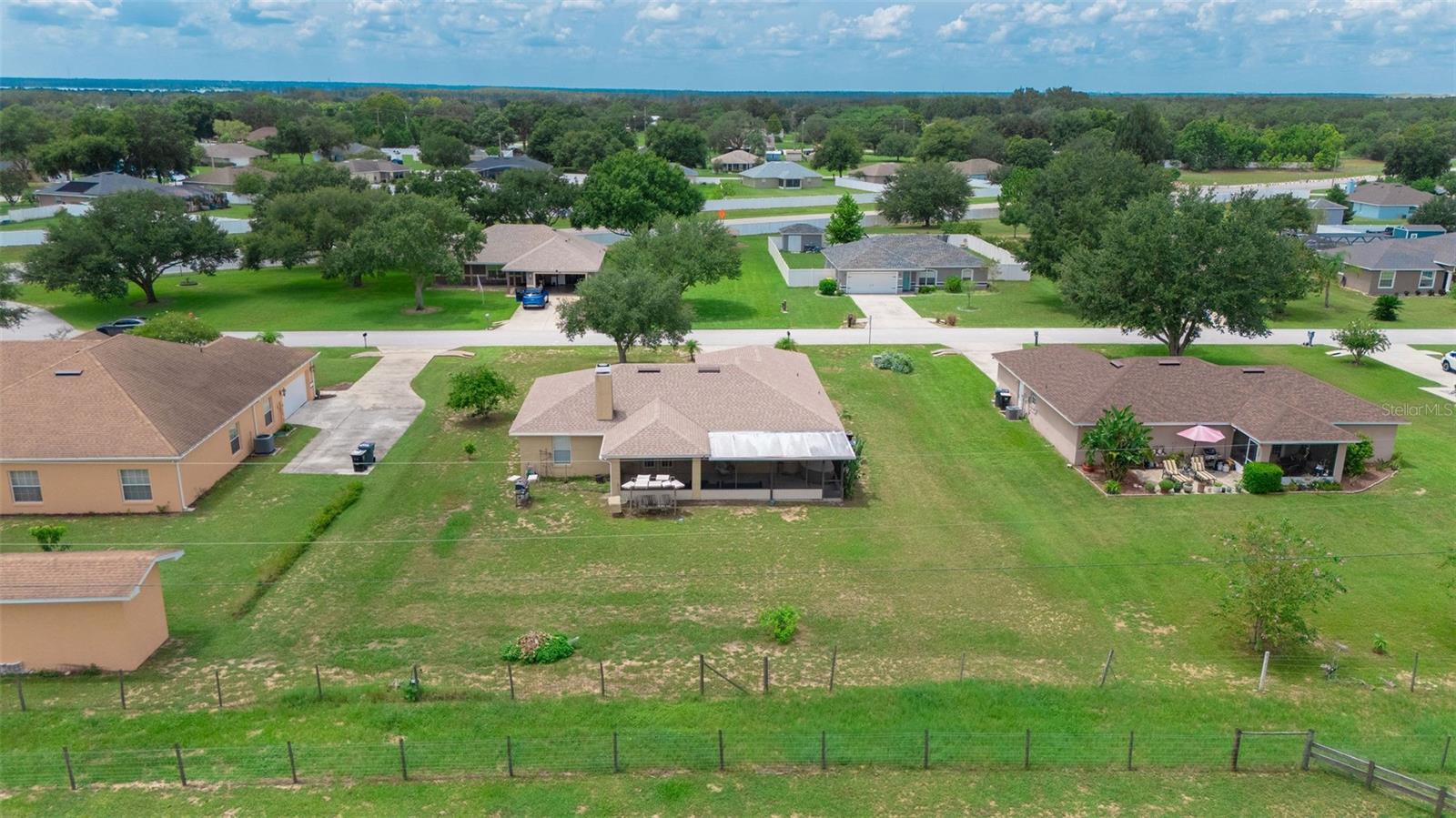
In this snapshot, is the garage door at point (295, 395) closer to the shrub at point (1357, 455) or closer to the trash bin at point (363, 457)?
the trash bin at point (363, 457)

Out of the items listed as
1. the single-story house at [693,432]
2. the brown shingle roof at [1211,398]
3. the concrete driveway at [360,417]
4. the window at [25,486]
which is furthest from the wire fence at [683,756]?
the concrete driveway at [360,417]

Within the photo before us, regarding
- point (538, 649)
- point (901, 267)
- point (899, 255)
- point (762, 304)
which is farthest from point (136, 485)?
point (899, 255)

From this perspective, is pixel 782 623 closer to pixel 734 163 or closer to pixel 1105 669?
pixel 1105 669

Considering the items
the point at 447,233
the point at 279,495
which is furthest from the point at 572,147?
the point at 279,495

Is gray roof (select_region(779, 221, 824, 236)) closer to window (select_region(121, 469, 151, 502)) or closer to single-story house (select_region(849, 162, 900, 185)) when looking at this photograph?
single-story house (select_region(849, 162, 900, 185))

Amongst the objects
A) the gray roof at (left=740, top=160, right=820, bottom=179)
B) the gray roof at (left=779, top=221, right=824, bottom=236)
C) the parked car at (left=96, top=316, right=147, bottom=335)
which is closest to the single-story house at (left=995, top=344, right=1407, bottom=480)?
the parked car at (left=96, top=316, right=147, bottom=335)
